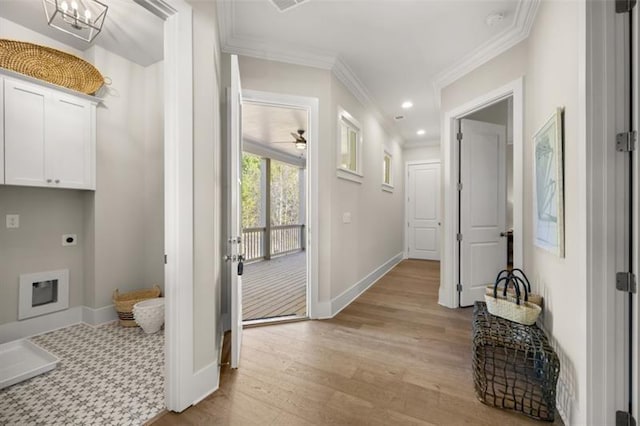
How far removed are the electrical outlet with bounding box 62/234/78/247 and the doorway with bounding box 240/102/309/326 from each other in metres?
1.89

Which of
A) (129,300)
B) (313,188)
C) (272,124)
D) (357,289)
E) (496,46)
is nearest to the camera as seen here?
(496,46)

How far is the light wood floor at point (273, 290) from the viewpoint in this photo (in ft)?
10.4

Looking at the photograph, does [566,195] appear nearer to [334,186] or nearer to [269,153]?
[334,186]

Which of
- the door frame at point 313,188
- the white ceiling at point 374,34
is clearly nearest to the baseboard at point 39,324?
the door frame at point 313,188

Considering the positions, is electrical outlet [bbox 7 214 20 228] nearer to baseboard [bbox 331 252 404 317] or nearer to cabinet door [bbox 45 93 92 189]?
cabinet door [bbox 45 93 92 189]

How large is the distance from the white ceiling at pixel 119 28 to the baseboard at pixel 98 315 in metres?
2.66

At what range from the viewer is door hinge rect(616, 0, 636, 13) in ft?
3.93

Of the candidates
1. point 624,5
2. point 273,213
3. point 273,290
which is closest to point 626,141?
point 624,5

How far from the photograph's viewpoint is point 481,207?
132 inches

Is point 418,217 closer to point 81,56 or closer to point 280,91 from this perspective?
point 280,91

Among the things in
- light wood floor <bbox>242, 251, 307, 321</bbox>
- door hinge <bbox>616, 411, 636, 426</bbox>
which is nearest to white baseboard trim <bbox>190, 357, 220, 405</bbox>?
light wood floor <bbox>242, 251, 307, 321</bbox>

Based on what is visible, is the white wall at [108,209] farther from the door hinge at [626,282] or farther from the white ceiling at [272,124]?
the door hinge at [626,282]

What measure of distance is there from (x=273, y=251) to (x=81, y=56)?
5.28 meters

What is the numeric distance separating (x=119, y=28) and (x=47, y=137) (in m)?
1.19
